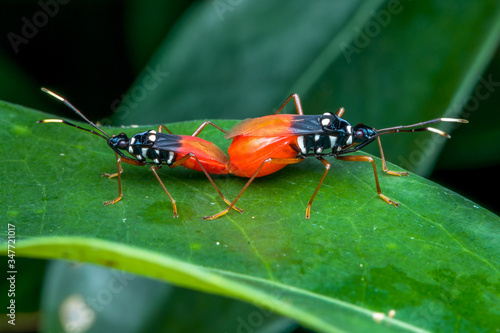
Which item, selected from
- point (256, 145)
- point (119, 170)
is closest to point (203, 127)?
point (256, 145)

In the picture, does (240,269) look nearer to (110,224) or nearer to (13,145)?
(110,224)

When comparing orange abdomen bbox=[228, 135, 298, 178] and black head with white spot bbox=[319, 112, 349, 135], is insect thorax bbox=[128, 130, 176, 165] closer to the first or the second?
orange abdomen bbox=[228, 135, 298, 178]

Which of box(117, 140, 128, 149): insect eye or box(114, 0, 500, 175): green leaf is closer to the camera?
box(117, 140, 128, 149): insect eye

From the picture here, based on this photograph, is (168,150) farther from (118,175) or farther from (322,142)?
(322,142)

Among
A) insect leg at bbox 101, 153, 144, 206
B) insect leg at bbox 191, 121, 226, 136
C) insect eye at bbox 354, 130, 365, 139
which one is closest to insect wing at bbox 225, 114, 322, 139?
insect leg at bbox 191, 121, 226, 136

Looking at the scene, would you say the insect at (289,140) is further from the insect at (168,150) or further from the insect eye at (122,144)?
the insect eye at (122,144)
